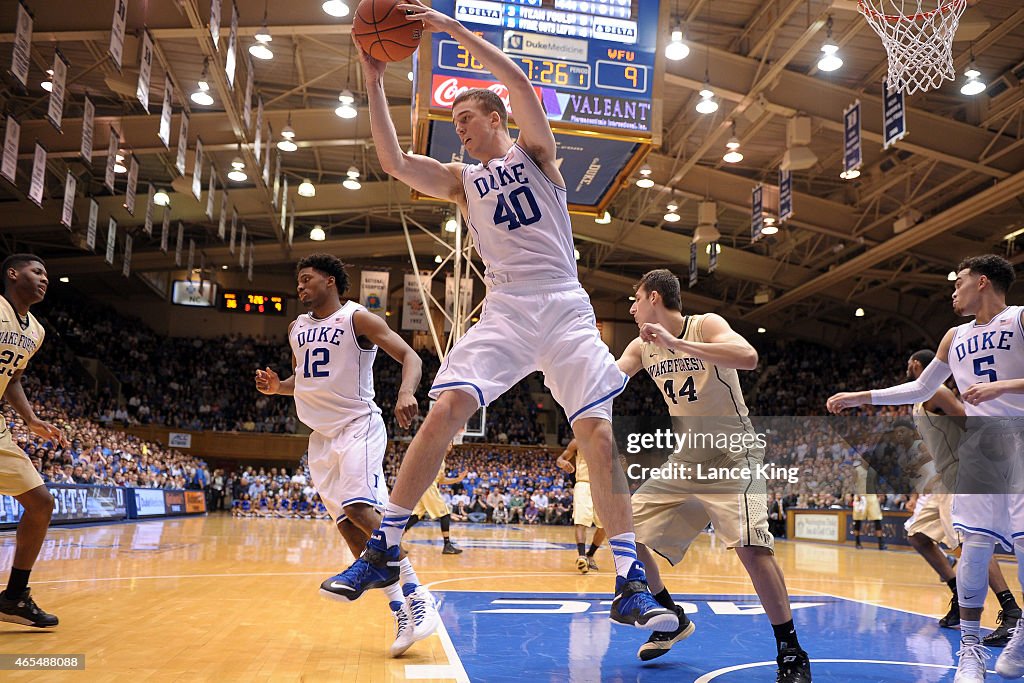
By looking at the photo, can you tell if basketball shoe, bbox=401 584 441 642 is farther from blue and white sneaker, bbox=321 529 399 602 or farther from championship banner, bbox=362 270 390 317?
championship banner, bbox=362 270 390 317

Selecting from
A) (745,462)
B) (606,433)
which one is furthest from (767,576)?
(606,433)

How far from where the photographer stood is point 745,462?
3.99 m

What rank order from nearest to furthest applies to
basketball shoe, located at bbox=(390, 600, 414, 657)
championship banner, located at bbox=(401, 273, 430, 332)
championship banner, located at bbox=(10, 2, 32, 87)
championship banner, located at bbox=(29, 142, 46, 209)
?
basketball shoe, located at bbox=(390, 600, 414, 657) → championship banner, located at bbox=(10, 2, 32, 87) → championship banner, located at bbox=(29, 142, 46, 209) → championship banner, located at bbox=(401, 273, 430, 332)

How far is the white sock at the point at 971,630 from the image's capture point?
392cm

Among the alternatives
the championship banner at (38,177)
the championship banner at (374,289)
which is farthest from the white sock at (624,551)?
the championship banner at (374,289)

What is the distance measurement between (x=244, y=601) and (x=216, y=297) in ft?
87.2

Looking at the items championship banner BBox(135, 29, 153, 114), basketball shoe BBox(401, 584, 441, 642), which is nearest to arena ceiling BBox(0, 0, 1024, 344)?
championship banner BBox(135, 29, 153, 114)

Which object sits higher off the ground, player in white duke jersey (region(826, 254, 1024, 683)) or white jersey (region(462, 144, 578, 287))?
white jersey (region(462, 144, 578, 287))

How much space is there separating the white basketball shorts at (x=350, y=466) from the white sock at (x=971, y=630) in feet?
9.82

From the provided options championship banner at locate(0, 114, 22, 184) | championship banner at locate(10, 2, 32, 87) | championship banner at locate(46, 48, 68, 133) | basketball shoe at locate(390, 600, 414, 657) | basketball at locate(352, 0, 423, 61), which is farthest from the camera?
championship banner at locate(0, 114, 22, 184)

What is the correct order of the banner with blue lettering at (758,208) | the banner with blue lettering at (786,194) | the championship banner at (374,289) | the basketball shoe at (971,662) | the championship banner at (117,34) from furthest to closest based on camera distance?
the championship banner at (374,289), the banner with blue lettering at (758,208), the banner with blue lettering at (786,194), the championship banner at (117,34), the basketball shoe at (971,662)

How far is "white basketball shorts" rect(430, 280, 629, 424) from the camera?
3.13 metres

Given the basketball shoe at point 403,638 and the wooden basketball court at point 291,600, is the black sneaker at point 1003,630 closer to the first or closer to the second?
the wooden basketball court at point 291,600

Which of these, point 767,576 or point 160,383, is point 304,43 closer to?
point 767,576
